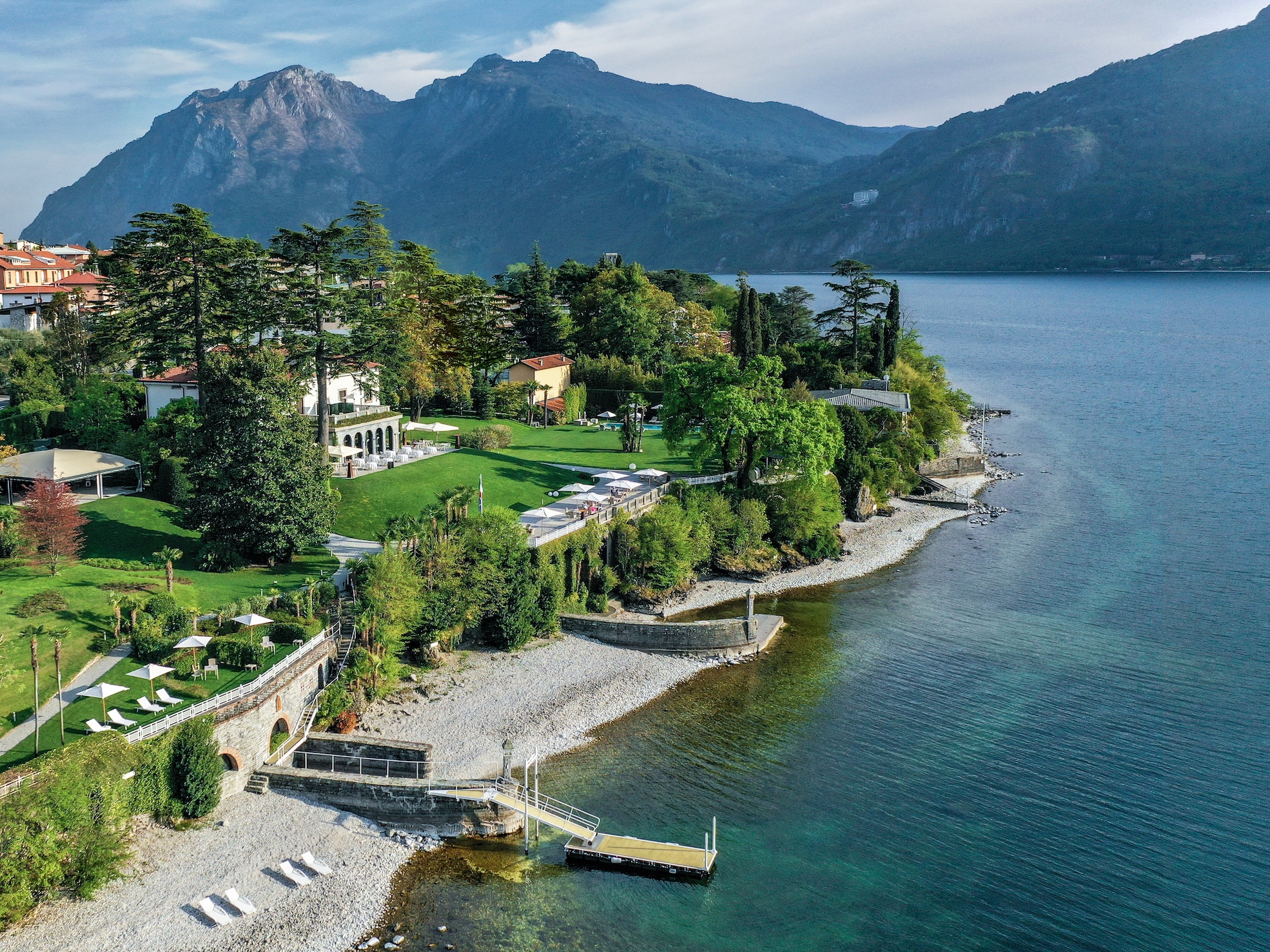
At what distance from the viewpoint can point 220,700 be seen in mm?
31188

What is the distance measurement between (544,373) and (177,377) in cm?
3212

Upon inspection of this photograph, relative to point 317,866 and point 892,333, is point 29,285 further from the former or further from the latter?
point 317,866

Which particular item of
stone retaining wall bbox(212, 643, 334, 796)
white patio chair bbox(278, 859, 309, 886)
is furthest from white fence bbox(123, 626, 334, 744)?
white patio chair bbox(278, 859, 309, 886)

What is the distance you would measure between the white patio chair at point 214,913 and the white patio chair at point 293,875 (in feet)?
6.83

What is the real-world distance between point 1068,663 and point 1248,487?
138 feet

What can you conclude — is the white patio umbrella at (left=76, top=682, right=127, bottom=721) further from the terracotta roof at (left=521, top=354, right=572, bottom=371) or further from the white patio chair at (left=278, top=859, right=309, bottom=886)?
the terracotta roof at (left=521, top=354, right=572, bottom=371)

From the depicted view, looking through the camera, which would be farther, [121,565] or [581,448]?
[581,448]

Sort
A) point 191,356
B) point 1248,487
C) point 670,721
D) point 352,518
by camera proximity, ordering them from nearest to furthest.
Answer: point 670,721, point 352,518, point 191,356, point 1248,487

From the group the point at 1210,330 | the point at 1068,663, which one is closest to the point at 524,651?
the point at 1068,663

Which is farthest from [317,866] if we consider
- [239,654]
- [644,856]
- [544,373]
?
[544,373]

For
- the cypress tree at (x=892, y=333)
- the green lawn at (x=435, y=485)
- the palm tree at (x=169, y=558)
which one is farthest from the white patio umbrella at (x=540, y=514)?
the cypress tree at (x=892, y=333)

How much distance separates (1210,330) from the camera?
177375mm

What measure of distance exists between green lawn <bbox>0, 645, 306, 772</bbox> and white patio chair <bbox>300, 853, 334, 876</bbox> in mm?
6499

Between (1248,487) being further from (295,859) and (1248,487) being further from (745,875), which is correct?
(295,859)
